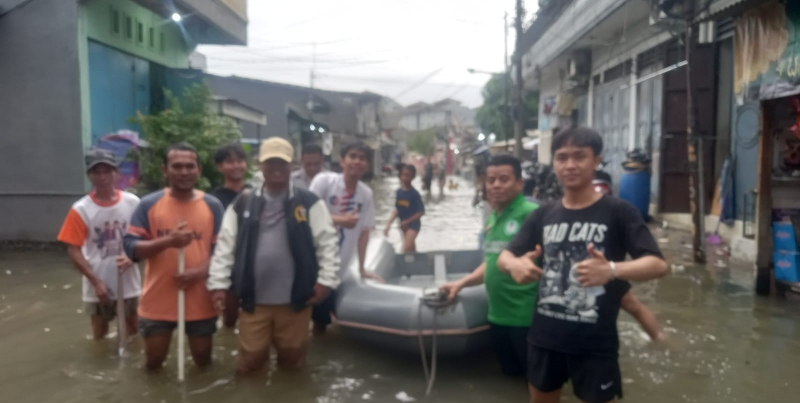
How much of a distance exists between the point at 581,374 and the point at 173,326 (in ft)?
9.20

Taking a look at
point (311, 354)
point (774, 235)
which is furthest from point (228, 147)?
point (774, 235)

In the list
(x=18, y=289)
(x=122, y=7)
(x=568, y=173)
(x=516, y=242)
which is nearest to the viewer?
(x=568, y=173)

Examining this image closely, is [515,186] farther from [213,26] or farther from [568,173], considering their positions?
[213,26]

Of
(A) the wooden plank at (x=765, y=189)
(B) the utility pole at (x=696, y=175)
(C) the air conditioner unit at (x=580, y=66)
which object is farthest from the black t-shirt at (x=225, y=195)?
(C) the air conditioner unit at (x=580, y=66)

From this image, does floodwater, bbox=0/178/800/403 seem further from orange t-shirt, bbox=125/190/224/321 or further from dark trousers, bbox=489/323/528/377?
orange t-shirt, bbox=125/190/224/321

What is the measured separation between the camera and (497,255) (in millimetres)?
4215

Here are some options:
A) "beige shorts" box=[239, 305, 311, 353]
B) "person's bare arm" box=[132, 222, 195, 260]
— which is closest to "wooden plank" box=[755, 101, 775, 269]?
"beige shorts" box=[239, 305, 311, 353]

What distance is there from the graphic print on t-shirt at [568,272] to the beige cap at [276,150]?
1.87 meters

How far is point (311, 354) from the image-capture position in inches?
218

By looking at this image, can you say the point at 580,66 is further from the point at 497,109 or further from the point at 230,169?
the point at 497,109

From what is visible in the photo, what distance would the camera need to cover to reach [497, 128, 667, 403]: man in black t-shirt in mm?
2873

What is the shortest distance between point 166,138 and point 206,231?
625 cm

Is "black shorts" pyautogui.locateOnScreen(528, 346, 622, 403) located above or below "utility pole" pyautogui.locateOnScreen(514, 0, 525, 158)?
below

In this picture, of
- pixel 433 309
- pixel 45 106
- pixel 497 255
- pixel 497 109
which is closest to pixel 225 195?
pixel 433 309
